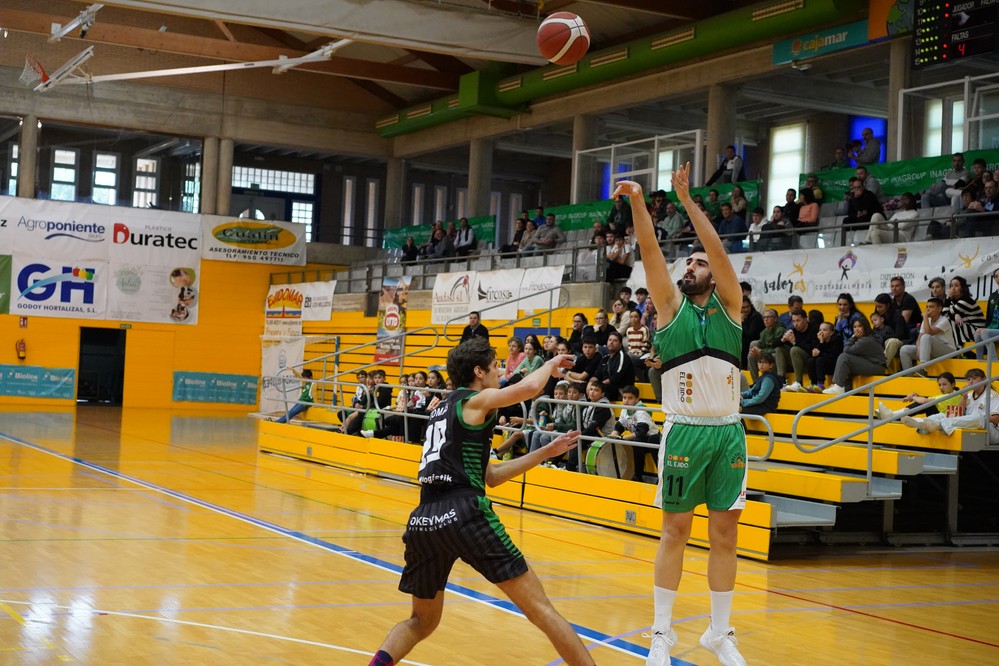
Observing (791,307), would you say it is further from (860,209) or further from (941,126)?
(941,126)

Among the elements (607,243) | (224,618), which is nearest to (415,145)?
(607,243)

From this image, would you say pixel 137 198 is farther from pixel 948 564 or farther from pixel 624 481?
pixel 948 564

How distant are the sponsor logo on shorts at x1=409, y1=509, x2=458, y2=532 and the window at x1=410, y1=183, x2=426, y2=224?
31441 mm

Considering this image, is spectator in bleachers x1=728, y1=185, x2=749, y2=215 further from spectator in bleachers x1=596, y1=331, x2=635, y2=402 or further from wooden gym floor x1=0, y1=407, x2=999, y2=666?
wooden gym floor x1=0, y1=407, x2=999, y2=666

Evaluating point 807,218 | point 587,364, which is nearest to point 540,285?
point 807,218

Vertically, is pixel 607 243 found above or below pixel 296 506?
above

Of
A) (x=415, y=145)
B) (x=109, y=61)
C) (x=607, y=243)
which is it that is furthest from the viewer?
(x=415, y=145)

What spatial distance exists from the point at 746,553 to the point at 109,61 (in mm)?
24484

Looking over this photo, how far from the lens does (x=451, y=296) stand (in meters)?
22.4

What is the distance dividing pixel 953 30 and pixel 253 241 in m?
19.8

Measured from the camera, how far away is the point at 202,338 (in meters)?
29.8

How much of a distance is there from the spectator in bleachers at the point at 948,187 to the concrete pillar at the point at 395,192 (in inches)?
762

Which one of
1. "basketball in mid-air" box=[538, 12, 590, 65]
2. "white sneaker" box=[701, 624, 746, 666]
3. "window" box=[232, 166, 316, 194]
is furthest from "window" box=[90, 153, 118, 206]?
"white sneaker" box=[701, 624, 746, 666]

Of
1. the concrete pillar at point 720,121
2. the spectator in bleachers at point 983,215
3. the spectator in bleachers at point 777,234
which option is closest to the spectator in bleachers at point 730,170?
the concrete pillar at point 720,121
